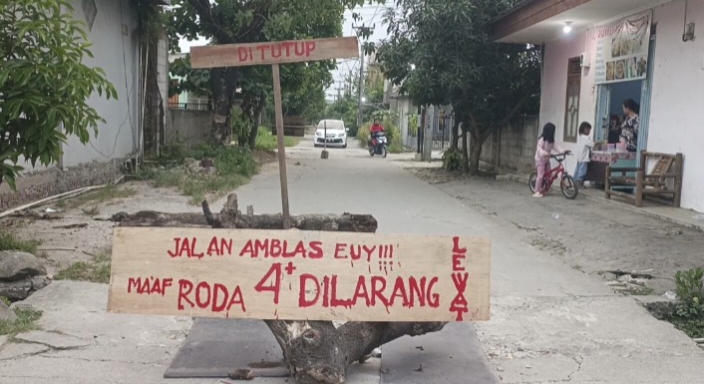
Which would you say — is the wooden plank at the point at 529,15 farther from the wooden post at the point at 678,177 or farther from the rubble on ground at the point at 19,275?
the rubble on ground at the point at 19,275

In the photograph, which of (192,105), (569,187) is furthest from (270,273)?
(192,105)

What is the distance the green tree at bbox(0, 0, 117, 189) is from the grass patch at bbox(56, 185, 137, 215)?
4169mm

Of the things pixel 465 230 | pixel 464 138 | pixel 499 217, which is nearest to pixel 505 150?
pixel 464 138

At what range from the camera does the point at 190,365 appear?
452 centimetres

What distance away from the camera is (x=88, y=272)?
6613 mm

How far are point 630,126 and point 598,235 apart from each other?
4.41 m

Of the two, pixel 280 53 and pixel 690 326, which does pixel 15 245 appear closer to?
pixel 280 53

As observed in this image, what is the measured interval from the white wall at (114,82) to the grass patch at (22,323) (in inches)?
268

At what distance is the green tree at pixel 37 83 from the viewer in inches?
219

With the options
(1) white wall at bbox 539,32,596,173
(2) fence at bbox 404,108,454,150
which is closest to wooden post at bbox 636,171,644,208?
(1) white wall at bbox 539,32,596,173

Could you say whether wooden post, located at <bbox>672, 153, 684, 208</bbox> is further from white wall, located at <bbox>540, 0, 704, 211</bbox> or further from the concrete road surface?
A: the concrete road surface

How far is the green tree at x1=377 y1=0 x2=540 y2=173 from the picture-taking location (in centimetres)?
1670

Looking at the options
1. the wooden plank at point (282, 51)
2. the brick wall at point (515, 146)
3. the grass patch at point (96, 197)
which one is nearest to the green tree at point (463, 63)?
the brick wall at point (515, 146)

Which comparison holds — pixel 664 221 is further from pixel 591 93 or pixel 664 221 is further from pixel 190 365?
pixel 190 365
